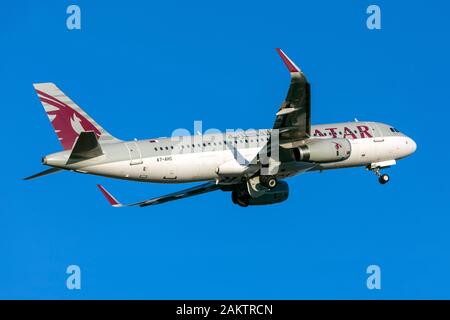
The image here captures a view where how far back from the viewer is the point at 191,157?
52.7 metres

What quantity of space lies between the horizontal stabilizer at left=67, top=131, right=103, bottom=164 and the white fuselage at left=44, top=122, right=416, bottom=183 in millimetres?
326

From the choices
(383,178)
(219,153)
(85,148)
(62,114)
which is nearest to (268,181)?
(219,153)

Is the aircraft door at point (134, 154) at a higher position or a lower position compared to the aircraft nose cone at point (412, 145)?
lower

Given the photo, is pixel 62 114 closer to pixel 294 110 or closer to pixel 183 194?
pixel 183 194

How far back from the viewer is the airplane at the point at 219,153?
4956 centimetres

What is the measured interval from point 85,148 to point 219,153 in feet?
27.1

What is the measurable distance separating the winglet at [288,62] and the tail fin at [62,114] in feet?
40.0

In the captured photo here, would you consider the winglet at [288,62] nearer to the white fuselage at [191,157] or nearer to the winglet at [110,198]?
the white fuselage at [191,157]

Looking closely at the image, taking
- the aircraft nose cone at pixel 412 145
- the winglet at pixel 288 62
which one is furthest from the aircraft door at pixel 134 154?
the aircraft nose cone at pixel 412 145

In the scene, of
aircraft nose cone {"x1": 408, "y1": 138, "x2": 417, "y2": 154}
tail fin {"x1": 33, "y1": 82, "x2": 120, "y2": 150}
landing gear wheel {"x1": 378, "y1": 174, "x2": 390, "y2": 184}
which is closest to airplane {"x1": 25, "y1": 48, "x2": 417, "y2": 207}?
tail fin {"x1": 33, "y1": 82, "x2": 120, "y2": 150}

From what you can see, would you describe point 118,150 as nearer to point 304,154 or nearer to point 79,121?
point 79,121

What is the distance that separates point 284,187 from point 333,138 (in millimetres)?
4274

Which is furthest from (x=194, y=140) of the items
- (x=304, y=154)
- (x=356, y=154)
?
(x=356, y=154)

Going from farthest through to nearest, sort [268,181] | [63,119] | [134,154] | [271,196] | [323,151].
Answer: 1. [271,196]
2. [268,181]
3. [323,151]
4. [134,154]
5. [63,119]
